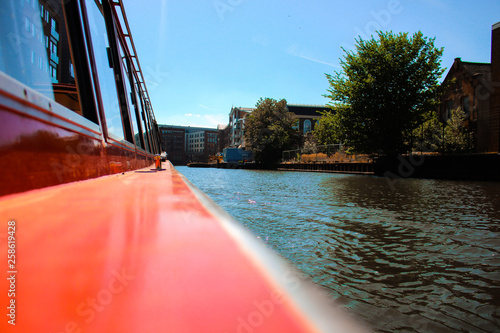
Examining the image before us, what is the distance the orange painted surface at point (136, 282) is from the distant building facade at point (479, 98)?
1967 cm

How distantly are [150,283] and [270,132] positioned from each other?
38.6 metres

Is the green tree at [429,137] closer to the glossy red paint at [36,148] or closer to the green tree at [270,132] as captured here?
the green tree at [270,132]

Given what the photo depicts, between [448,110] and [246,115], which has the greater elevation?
[246,115]

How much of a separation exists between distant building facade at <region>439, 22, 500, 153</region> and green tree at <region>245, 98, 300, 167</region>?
1733 cm

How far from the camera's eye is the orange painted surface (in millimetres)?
384

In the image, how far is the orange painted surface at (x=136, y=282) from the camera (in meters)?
0.38

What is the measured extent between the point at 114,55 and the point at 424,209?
234 inches

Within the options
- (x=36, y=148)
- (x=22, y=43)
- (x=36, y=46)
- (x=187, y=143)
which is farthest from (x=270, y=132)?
(x=187, y=143)

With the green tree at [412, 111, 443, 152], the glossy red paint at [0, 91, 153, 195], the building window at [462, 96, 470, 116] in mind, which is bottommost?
the glossy red paint at [0, 91, 153, 195]

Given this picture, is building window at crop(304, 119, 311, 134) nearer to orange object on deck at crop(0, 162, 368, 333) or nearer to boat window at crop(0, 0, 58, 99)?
boat window at crop(0, 0, 58, 99)

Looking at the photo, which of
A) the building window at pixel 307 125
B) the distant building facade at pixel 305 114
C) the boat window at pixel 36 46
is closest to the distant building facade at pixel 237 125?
the distant building facade at pixel 305 114

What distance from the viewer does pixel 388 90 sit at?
640 inches

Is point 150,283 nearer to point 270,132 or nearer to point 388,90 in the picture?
point 388,90

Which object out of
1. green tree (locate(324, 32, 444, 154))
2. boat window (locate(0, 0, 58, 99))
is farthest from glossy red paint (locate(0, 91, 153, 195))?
green tree (locate(324, 32, 444, 154))
